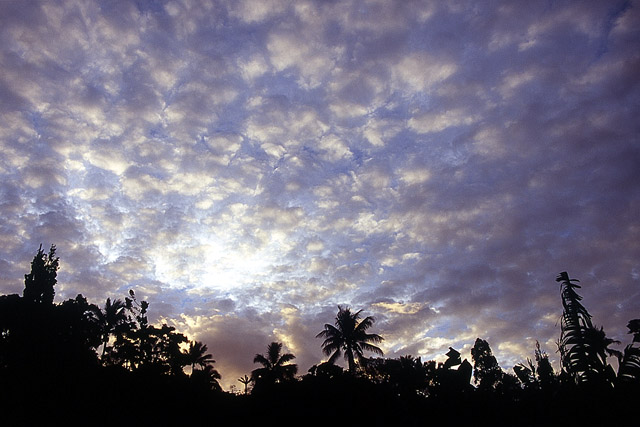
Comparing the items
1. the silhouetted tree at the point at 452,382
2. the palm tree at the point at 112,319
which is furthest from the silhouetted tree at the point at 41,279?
the silhouetted tree at the point at 452,382

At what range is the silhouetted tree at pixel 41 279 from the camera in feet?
116

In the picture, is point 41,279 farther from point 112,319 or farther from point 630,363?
point 630,363

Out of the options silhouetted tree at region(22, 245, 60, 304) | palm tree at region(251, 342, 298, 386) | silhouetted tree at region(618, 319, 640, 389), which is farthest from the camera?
palm tree at region(251, 342, 298, 386)

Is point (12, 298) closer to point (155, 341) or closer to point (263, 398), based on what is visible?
point (155, 341)

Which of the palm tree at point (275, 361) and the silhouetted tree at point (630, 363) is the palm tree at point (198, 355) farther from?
the silhouetted tree at point (630, 363)

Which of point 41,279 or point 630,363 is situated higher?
point 41,279

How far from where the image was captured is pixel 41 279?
3616 centimetres

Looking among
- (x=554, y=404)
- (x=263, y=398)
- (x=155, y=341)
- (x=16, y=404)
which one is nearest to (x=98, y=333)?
(x=155, y=341)

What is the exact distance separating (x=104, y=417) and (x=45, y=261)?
28.2 meters

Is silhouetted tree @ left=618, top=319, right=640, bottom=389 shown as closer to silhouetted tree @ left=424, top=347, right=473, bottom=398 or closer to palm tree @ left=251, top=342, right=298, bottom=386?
silhouetted tree @ left=424, top=347, right=473, bottom=398

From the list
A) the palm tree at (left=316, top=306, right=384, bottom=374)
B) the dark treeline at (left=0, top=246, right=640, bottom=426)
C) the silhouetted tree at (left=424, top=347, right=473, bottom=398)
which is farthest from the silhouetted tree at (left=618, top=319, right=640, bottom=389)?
the palm tree at (left=316, top=306, right=384, bottom=374)

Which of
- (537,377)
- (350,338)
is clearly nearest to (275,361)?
(350,338)

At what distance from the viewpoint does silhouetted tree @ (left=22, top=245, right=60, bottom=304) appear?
3528cm

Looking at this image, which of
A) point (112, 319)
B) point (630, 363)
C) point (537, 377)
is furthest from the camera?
point (112, 319)
